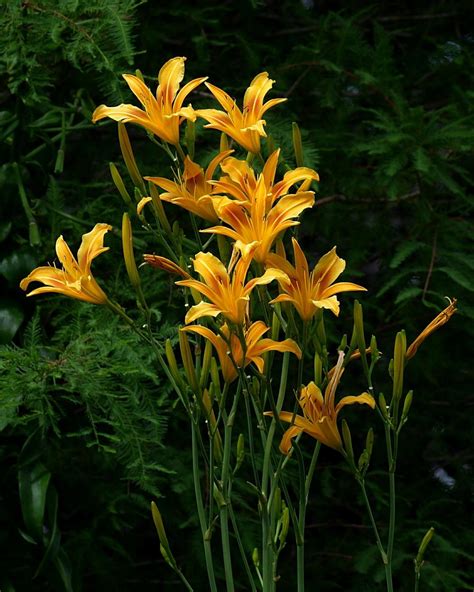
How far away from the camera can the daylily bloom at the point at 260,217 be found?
794 mm

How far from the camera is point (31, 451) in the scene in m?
1.49

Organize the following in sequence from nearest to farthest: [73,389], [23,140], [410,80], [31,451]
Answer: [73,389] → [31,451] → [23,140] → [410,80]

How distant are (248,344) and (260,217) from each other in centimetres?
10

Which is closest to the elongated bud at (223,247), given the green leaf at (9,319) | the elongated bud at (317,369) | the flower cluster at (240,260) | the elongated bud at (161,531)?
the flower cluster at (240,260)

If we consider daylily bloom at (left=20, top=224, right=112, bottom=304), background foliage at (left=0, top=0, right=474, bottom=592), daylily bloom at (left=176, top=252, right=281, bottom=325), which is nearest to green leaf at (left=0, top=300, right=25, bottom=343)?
background foliage at (left=0, top=0, right=474, bottom=592)

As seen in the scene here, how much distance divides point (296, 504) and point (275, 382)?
23cm

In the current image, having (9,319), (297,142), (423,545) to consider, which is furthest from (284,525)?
(9,319)

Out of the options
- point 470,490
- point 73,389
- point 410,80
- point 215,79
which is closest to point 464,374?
point 470,490

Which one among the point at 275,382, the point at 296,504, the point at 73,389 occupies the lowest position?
the point at 296,504

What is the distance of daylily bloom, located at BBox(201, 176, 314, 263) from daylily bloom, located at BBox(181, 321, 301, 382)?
0.20 ft

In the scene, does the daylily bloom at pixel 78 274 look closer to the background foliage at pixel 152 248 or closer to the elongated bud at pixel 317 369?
the elongated bud at pixel 317 369

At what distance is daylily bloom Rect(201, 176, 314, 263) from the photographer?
2.61 ft

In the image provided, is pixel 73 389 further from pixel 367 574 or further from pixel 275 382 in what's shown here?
pixel 367 574

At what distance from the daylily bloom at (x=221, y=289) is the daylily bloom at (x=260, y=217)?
0.02 m
